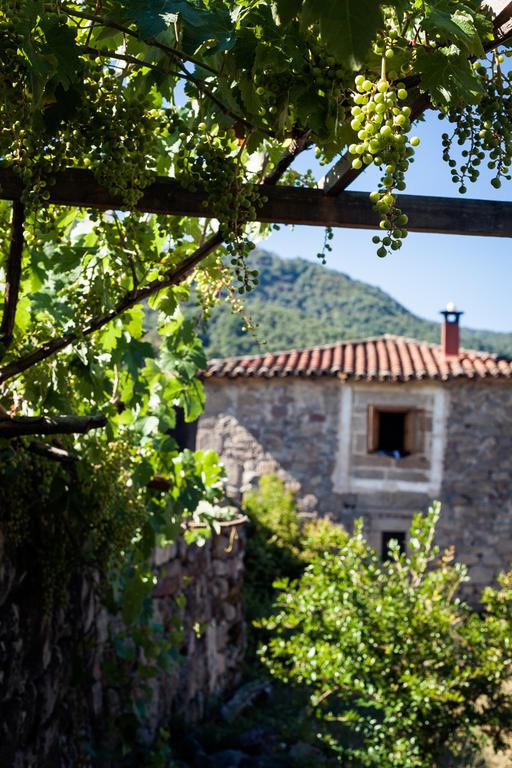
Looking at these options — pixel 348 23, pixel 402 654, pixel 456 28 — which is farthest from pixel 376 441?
pixel 348 23

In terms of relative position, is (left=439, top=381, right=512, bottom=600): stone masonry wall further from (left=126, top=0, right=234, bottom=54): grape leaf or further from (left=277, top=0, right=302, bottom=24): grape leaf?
(left=277, top=0, right=302, bottom=24): grape leaf

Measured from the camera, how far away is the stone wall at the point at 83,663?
2303 mm

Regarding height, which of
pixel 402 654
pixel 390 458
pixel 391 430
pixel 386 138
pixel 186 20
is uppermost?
pixel 186 20

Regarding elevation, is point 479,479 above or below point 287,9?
below

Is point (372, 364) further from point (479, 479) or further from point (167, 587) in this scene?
point (167, 587)

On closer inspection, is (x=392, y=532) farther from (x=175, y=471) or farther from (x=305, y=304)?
(x=305, y=304)

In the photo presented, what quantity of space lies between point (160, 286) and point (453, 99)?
36.9 inches

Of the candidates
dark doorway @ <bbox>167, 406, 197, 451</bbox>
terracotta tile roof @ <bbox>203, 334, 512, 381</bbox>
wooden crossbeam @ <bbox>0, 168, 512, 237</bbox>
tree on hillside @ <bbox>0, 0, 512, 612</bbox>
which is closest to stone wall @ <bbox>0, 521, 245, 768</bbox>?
tree on hillside @ <bbox>0, 0, 512, 612</bbox>

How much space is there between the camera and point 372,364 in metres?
9.99

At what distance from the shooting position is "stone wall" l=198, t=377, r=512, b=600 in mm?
9508

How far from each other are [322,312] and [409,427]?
68.9 feet

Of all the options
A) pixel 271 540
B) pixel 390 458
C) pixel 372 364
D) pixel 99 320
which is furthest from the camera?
pixel 372 364

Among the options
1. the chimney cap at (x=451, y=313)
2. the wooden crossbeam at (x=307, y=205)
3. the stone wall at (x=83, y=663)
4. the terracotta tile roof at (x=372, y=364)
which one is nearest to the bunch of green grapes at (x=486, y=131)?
the wooden crossbeam at (x=307, y=205)

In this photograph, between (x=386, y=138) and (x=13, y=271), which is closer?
(x=386, y=138)
